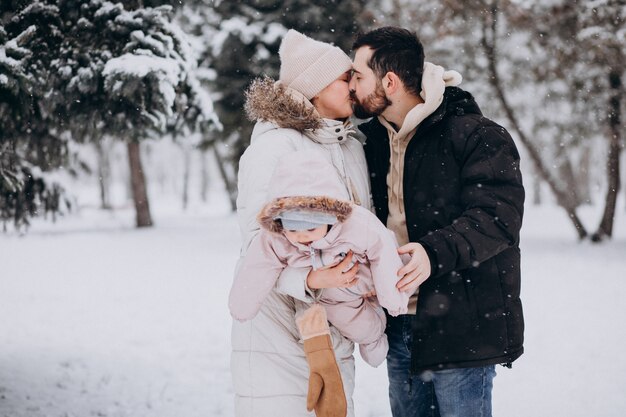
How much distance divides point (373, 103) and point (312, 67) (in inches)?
13.0

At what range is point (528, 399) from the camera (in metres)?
5.05

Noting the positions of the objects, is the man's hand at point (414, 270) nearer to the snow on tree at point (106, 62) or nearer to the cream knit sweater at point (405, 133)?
the cream knit sweater at point (405, 133)

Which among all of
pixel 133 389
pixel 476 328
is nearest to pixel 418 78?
pixel 476 328

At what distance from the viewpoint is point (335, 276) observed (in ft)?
6.82

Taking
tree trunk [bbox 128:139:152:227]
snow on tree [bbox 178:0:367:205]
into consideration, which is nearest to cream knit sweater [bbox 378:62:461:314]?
snow on tree [bbox 178:0:367:205]

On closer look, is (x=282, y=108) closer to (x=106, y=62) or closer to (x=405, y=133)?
(x=405, y=133)

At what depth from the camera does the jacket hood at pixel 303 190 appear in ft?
6.59

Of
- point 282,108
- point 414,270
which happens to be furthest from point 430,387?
point 282,108

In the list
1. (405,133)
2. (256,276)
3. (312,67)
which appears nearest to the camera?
(256,276)

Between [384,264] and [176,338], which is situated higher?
[384,264]

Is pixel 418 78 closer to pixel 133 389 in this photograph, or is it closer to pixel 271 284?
pixel 271 284

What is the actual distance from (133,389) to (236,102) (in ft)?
32.4

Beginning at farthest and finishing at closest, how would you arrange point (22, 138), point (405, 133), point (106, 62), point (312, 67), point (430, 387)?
point (22, 138) < point (106, 62) < point (430, 387) < point (312, 67) < point (405, 133)

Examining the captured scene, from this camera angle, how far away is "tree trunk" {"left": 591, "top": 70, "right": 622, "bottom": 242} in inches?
508
